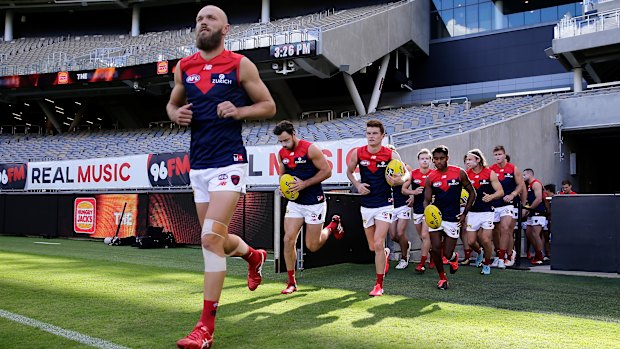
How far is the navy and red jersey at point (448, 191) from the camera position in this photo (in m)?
8.23

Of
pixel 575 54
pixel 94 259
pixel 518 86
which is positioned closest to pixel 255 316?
pixel 94 259

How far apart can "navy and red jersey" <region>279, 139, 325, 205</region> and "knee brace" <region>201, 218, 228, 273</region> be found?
322 centimetres

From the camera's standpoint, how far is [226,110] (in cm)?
439

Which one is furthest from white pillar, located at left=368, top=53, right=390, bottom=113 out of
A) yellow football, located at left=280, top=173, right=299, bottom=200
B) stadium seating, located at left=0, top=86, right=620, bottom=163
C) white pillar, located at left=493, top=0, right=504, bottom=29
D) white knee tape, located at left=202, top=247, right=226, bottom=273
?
white knee tape, located at left=202, top=247, right=226, bottom=273

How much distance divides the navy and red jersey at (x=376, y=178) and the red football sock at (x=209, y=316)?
3708 mm

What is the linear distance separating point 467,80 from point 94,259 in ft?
95.5

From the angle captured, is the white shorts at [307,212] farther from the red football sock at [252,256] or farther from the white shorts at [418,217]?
the white shorts at [418,217]

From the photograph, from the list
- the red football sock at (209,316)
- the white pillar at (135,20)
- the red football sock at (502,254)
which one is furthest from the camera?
the white pillar at (135,20)

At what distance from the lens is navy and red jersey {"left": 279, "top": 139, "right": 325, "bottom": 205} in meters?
7.69

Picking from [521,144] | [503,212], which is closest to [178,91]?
[503,212]

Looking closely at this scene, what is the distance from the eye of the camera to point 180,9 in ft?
136

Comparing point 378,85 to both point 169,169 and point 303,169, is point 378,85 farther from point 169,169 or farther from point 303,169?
point 303,169

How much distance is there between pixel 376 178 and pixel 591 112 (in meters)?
17.0

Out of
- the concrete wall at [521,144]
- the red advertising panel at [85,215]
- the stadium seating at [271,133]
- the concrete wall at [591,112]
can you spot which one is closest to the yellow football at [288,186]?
the concrete wall at [521,144]
